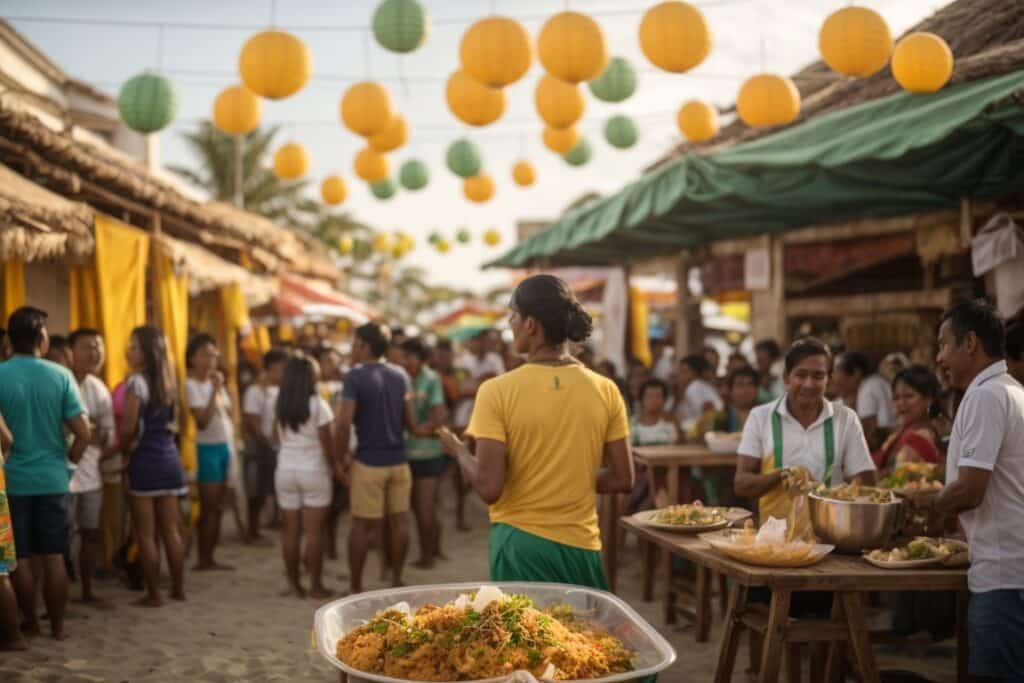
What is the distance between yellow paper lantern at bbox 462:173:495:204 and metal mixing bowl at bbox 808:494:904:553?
7.49 metres

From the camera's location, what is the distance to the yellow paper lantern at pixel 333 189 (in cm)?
1122

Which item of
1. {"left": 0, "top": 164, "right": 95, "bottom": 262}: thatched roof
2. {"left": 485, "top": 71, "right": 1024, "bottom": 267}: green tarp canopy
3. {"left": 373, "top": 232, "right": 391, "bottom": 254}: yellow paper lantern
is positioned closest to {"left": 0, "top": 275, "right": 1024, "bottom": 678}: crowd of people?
{"left": 0, "top": 164, "right": 95, "bottom": 262}: thatched roof

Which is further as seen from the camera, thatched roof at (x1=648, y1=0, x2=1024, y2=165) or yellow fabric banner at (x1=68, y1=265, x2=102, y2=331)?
yellow fabric banner at (x1=68, y1=265, x2=102, y2=331)

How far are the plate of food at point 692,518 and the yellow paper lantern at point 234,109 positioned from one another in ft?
16.7

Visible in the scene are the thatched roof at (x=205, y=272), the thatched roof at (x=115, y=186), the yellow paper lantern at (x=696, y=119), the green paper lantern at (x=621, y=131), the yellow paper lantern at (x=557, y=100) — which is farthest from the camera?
the green paper lantern at (x=621, y=131)

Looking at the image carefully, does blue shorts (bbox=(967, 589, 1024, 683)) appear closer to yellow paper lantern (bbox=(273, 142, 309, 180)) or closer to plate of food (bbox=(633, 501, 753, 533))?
plate of food (bbox=(633, 501, 753, 533))

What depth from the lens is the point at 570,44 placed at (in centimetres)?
627

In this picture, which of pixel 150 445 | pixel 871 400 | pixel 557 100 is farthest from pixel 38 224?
pixel 871 400

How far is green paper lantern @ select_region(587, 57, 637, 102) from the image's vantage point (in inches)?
335

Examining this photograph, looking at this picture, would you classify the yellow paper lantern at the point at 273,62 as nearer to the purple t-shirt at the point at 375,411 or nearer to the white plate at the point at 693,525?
the purple t-shirt at the point at 375,411

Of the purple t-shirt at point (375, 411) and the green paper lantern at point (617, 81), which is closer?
the purple t-shirt at point (375, 411)

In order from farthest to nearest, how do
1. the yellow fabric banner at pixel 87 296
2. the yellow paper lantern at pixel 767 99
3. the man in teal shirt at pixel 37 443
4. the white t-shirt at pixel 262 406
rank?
the white t-shirt at pixel 262 406 → the yellow fabric banner at pixel 87 296 → the yellow paper lantern at pixel 767 99 → the man in teal shirt at pixel 37 443

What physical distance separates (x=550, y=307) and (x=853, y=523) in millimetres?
1526

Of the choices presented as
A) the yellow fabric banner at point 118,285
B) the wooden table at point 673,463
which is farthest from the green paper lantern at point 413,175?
the wooden table at point 673,463
